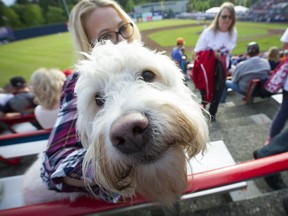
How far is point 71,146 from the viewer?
165 cm

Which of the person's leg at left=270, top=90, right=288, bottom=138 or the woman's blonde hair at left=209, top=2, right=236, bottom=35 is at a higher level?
the woman's blonde hair at left=209, top=2, right=236, bottom=35

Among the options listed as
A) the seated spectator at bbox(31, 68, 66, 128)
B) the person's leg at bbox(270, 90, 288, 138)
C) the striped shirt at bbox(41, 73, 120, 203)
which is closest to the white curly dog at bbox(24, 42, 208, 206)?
the striped shirt at bbox(41, 73, 120, 203)

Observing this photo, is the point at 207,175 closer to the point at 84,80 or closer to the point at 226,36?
the point at 84,80

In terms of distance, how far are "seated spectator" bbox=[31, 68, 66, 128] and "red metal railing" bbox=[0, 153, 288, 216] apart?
108 inches

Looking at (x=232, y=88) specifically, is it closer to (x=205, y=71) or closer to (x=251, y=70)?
(x=251, y=70)

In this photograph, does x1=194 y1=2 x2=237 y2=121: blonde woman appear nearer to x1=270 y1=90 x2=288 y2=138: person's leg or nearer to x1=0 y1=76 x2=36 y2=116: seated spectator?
x1=270 y1=90 x2=288 y2=138: person's leg

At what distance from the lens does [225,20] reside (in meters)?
4.70

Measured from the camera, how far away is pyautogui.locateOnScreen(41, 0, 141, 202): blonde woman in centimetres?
137

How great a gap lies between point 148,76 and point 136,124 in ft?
2.01

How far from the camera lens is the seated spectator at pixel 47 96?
395 cm

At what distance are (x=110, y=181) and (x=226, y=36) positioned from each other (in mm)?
4646

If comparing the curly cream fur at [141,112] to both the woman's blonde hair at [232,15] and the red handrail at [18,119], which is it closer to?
the woman's blonde hair at [232,15]

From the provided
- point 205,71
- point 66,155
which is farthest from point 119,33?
point 205,71

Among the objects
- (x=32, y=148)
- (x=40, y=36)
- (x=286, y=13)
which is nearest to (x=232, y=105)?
(x=286, y=13)
